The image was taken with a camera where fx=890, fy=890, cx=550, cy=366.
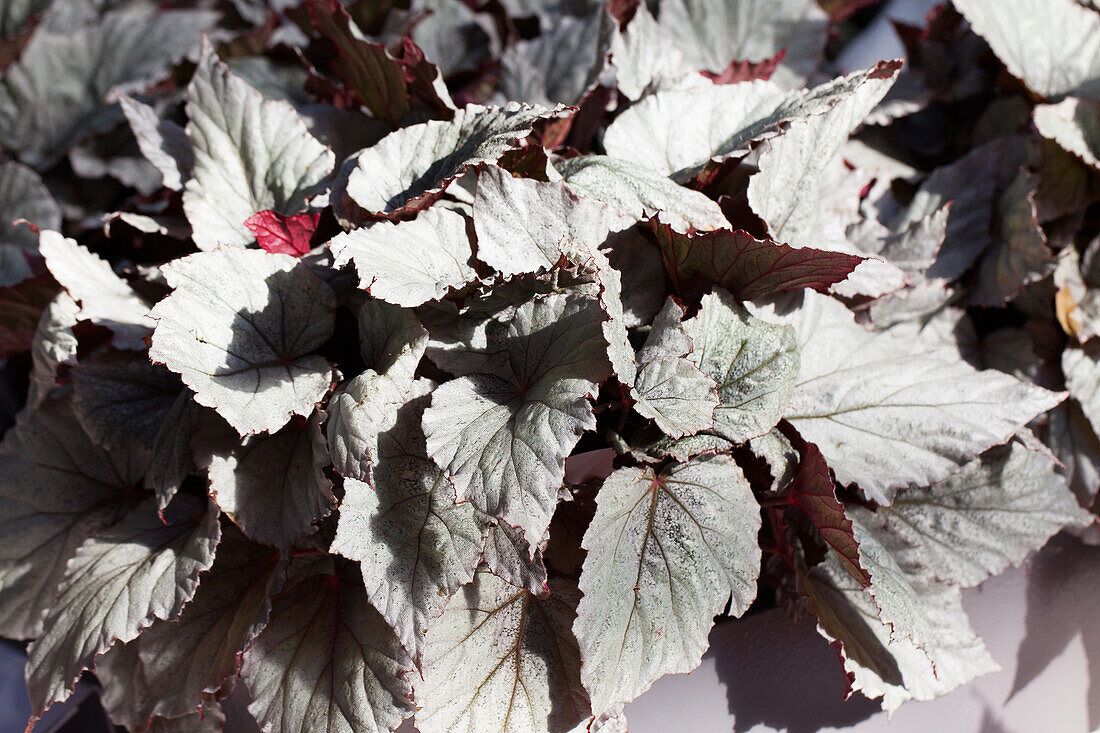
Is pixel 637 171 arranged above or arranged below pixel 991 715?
above

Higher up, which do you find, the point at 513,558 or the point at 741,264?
the point at 741,264

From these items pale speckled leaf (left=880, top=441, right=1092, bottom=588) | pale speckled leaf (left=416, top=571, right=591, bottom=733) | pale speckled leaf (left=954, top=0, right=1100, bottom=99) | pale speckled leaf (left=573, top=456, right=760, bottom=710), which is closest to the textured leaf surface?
pale speckled leaf (left=954, top=0, right=1100, bottom=99)

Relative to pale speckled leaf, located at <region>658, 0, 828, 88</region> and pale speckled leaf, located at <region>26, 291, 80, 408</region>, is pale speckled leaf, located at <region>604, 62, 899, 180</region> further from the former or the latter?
pale speckled leaf, located at <region>26, 291, 80, 408</region>

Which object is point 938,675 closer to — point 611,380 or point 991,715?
point 991,715

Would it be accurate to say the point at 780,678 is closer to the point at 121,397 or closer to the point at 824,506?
the point at 824,506

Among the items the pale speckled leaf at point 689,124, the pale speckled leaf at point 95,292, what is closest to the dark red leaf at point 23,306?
the pale speckled leaf at point 95,292

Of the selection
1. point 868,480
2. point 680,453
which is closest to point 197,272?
point 680,453

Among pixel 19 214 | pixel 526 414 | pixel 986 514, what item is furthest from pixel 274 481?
pixel 19 214

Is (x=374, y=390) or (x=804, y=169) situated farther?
(x=804, y=169)
